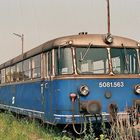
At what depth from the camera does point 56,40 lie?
11.7 meters

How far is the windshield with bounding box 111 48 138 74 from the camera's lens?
12.0 metres

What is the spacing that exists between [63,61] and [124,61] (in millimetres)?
1768

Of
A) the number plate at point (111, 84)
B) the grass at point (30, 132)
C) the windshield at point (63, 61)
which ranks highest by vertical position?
the windshield at point (63, 61)

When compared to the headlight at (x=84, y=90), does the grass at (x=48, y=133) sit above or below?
below

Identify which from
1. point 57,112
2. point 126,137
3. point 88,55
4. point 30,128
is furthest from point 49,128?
point 126,137

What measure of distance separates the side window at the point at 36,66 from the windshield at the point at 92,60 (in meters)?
1.97

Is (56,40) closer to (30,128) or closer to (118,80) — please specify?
(118,80)

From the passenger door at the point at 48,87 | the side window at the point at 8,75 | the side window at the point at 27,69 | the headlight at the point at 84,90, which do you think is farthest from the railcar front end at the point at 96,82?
the side window at the point at 8,75

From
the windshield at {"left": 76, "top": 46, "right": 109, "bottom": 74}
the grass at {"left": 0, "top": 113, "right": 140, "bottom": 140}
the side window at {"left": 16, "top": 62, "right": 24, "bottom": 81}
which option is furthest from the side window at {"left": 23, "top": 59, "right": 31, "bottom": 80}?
the windshield at {"left": 76, "top": 46, "right": 109, "bottom": 74}

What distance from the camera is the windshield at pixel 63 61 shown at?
450 inches

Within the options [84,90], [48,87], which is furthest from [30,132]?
[84,90]

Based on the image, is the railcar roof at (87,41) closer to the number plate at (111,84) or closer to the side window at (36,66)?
the side window at (36,66)

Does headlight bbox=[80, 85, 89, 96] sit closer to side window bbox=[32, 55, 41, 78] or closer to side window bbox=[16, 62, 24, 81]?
side window bbox=[32, 55, 41, 78]

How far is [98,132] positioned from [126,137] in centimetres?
404
